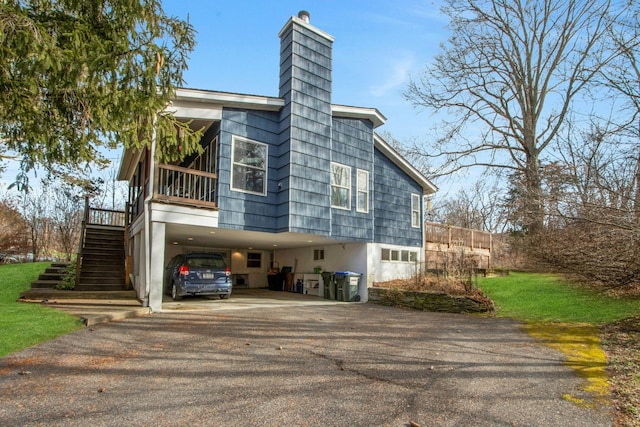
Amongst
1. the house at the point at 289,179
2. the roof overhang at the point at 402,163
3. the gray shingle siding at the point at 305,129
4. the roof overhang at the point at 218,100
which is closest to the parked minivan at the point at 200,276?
the house at the point at 289,179

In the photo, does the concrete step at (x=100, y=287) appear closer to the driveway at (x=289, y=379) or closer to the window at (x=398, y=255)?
the driveway at (x=289, y=379)

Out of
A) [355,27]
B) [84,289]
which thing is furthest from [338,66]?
[84,289]

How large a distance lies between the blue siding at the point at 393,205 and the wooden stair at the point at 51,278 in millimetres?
10725

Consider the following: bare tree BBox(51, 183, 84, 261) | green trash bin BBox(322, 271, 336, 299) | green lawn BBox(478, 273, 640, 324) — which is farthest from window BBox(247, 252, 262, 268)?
bare tree BBox(51, 183, 84, 261)

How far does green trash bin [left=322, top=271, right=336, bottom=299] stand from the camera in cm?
1368

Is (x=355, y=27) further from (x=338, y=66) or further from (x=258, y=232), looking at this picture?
(x=258, y=232)

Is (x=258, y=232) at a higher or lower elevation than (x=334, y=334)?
higher

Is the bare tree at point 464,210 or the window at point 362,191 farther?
the bare tree at point 464,210

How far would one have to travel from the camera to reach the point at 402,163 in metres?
15.4

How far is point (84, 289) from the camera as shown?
38.9ft

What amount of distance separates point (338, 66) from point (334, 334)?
8.78 m

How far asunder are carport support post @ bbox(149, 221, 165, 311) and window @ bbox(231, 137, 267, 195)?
2.30m

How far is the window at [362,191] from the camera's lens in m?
13.3

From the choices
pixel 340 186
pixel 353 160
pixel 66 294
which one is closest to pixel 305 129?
pixel 340 186
